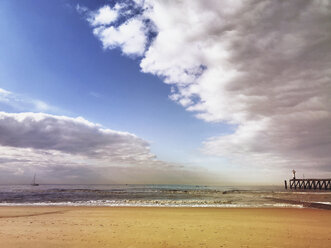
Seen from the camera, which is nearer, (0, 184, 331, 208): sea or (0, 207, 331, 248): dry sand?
(0, 207, 331, 248): dry sand

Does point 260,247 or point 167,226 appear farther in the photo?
point 167,226

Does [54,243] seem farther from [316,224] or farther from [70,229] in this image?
[316,224]

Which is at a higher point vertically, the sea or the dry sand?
the dry sand

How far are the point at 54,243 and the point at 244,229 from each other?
820 cm

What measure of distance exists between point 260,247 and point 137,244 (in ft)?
14.0

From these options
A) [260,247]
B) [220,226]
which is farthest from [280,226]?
[260,247]

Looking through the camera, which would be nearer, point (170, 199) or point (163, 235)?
point (163, 235)

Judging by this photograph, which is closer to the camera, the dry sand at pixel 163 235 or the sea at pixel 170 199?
the dry sand at pixel 163 235

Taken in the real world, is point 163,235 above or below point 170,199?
above

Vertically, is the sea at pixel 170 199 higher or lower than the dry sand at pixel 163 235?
lower

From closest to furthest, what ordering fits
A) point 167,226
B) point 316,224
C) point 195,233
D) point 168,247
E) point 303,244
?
point 168,247 < point 303,244 < point 195,233 < point 167,226 < point 316,224

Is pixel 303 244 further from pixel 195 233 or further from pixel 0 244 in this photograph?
pixel 0 244

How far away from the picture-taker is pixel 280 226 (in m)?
11.4

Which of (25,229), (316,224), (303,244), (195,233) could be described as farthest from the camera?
(316,224)
